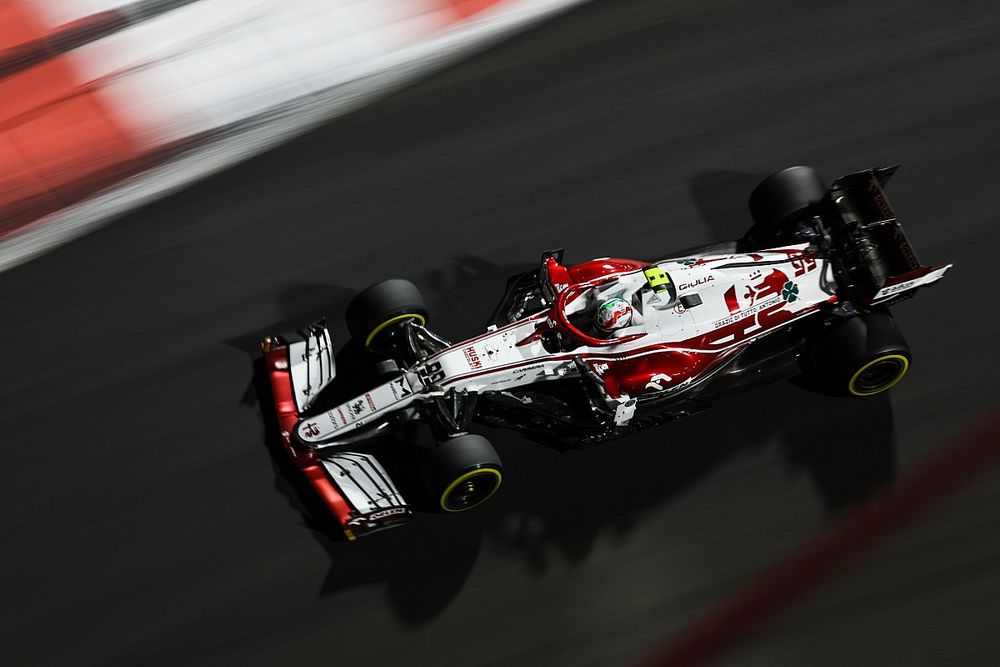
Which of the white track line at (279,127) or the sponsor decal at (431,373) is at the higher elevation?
the white track line at (279,127)

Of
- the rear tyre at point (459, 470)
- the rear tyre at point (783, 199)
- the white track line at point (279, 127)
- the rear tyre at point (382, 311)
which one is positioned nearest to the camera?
the rear tyre at point (459, 470)

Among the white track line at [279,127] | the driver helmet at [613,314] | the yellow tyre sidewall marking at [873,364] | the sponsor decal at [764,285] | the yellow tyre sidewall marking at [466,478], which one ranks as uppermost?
the white track line at [279,127]

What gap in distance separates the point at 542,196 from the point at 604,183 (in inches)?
21.4

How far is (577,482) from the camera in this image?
20.4 feet

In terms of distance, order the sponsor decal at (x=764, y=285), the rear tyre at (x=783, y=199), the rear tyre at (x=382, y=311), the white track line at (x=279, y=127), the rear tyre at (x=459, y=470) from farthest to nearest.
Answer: the white track line at (x=279, y=127)
the rear tyre at (x=783, y=199)
the rear tyre at (x=382, y=311)
the sponsor decal at (x=764, y=285)
the rear tyre at (x=459, y=470)

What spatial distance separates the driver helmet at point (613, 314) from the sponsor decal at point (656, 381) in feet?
1.50

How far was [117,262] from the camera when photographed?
7449 millimetres

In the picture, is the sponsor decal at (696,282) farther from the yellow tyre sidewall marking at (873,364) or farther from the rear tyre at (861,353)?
the yellow tyre sidewall marking at (873,364)

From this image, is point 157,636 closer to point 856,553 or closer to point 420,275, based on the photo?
point 420,275

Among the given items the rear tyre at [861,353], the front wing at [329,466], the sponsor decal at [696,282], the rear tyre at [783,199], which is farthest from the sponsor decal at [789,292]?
the front wing at [329,466]

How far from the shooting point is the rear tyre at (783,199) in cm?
646

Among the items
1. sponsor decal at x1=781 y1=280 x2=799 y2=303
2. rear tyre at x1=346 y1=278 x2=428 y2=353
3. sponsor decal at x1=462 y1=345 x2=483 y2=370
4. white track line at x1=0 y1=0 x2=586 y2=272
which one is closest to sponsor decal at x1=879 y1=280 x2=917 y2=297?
sponsor decal at x1=781 y1=280 x2=799 y2=303

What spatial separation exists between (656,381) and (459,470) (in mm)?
1463

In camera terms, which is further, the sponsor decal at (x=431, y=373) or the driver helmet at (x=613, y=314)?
the sponsor decal at (x=431, y=373)
